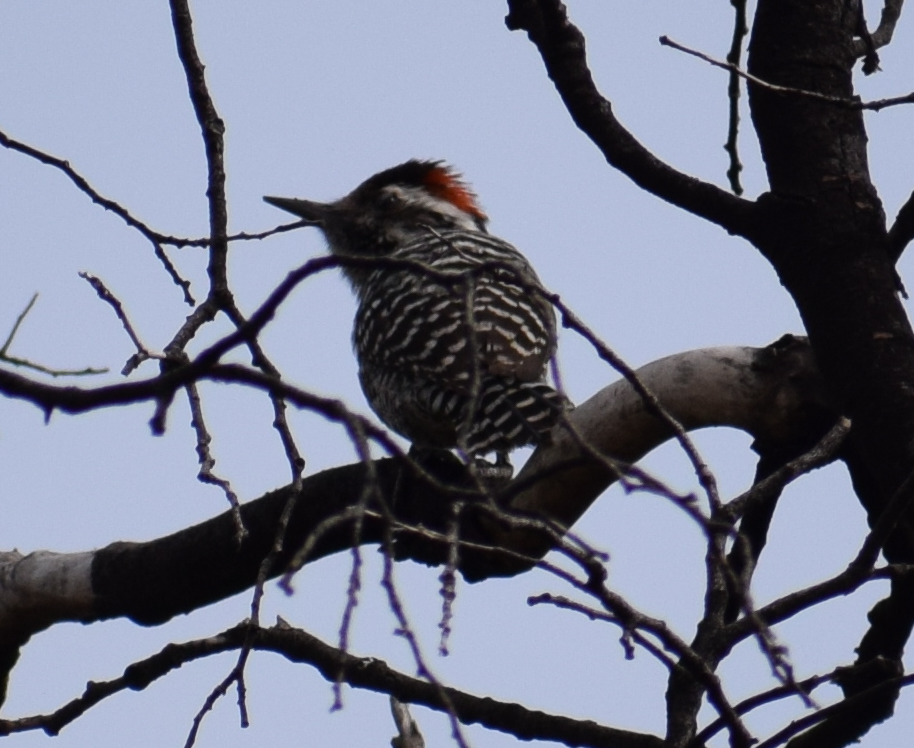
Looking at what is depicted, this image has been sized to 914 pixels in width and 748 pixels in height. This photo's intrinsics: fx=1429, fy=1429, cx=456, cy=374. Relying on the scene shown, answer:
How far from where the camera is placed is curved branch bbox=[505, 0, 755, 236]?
4.34 metres

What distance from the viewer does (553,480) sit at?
410 cm

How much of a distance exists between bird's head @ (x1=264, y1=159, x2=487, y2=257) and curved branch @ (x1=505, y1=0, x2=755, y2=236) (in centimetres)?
361

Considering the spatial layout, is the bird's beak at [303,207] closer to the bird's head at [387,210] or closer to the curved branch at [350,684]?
the bird's head at [387,210]

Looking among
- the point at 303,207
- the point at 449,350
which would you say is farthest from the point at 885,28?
the point at 303,207

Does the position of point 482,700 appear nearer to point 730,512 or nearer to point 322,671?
point 322,671

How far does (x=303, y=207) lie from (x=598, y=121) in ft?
14.0

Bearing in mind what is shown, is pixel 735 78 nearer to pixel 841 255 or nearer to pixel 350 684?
pixel 841 255

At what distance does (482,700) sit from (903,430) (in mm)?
1351

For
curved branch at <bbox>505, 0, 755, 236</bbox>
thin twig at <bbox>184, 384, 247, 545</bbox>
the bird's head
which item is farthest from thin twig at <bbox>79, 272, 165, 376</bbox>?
the bird's head

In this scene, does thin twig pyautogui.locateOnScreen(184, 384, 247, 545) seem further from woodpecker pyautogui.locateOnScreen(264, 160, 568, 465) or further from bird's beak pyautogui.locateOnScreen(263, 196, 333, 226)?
bird's beak pyautogui.locateOnScreen(263, 196, 333, 226)

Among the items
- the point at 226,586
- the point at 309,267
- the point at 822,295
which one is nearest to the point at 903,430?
the point at 822,295

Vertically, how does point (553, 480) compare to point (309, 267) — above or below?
above

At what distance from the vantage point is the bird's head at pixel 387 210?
812cm

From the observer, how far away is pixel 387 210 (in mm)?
8211
